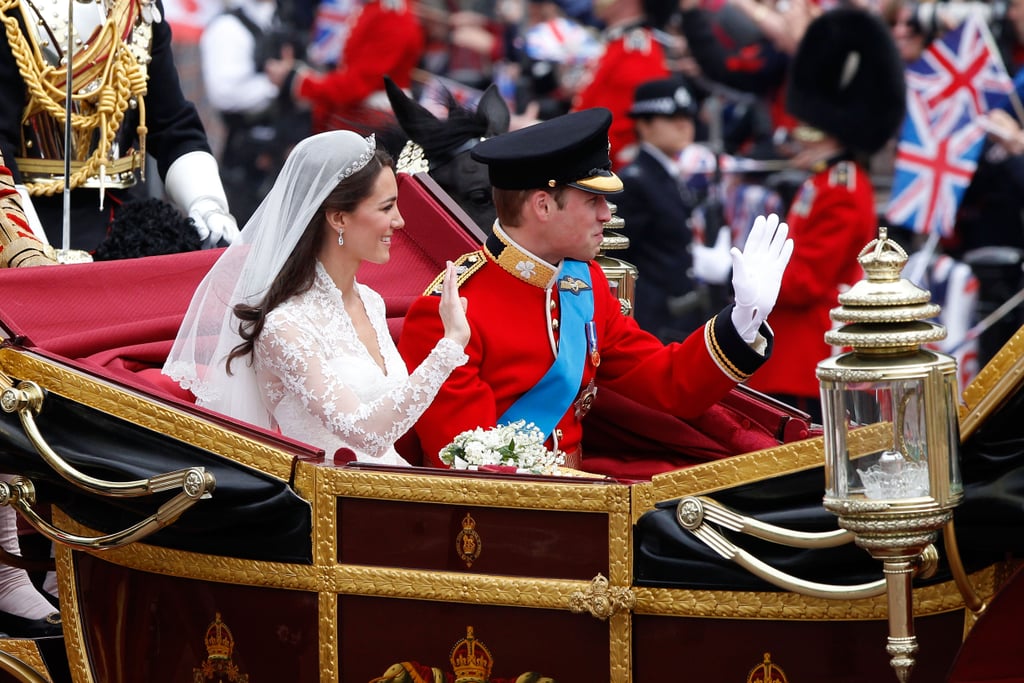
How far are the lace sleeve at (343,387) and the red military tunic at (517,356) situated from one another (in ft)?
0.48

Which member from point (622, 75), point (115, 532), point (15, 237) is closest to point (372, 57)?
point (622, 75)

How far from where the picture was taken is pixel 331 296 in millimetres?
3955

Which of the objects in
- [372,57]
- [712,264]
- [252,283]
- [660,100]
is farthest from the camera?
[372,57]

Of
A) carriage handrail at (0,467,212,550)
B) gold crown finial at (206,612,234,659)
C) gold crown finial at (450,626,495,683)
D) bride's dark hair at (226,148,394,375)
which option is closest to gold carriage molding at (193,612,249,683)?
gold crown finial at (206,612,234,659)

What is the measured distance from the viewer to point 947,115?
7.89 metres

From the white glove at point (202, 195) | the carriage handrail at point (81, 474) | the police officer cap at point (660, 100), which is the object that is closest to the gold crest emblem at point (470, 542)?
the carriage handrail at point (81, 474)

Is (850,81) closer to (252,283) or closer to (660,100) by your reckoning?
(660,100)

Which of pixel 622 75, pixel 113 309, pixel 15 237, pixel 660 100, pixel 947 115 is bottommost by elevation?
pixel 113 309

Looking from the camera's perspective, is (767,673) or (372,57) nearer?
(767,673)

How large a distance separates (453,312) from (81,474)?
759 mm

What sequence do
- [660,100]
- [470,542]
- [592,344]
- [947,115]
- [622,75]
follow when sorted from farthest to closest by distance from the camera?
[622,75] < [660,100] < [947,115] < [592,344] < [470,542]

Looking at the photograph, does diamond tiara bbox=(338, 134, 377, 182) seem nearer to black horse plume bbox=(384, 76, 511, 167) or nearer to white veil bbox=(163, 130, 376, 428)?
white veil bbox=(163, 130, 376, 428)

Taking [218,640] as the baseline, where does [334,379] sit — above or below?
above

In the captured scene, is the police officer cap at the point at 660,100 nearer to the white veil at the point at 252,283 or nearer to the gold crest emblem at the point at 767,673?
the white veil at the point at 252,283
